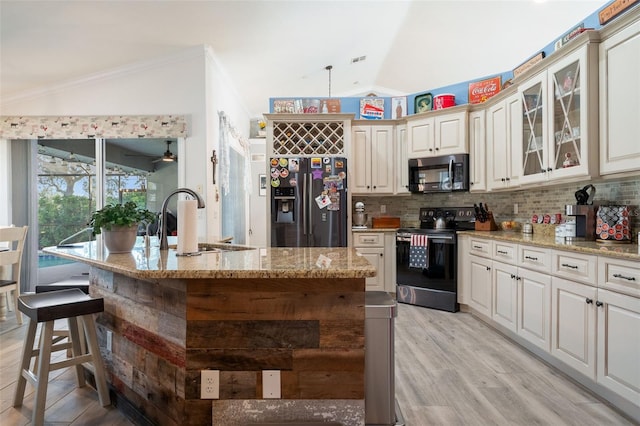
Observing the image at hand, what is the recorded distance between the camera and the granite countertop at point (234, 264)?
1325mm

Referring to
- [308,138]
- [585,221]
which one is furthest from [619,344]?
[308,138]

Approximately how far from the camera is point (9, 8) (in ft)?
9.37

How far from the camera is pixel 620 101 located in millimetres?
2154

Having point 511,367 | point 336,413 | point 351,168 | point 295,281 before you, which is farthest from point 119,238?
point 351,168

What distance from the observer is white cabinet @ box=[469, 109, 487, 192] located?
153 inches

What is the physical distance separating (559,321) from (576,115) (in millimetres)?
1488

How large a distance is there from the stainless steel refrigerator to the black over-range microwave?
913 mm

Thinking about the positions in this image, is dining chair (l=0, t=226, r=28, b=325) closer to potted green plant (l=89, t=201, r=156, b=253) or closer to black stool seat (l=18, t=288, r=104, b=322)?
black stool seat (l=18, t=288, r=104, b=322)

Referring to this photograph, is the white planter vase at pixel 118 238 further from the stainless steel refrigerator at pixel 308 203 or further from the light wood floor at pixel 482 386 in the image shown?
the stainless steel refrigerator at pixel 308 203

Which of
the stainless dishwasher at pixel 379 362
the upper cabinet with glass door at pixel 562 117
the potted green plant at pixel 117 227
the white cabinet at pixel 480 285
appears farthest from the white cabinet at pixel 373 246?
the potted green plant at pixel 117 227

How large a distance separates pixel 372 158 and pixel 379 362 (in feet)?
10.8

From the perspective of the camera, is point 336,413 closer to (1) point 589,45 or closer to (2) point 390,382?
(2) point 390,382

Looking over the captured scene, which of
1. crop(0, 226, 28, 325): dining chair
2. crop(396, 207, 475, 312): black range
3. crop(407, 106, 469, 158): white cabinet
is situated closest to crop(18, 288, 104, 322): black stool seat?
crop(0, 226, 28, 325): dining chair

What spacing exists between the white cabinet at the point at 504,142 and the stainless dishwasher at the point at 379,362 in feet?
8.08
